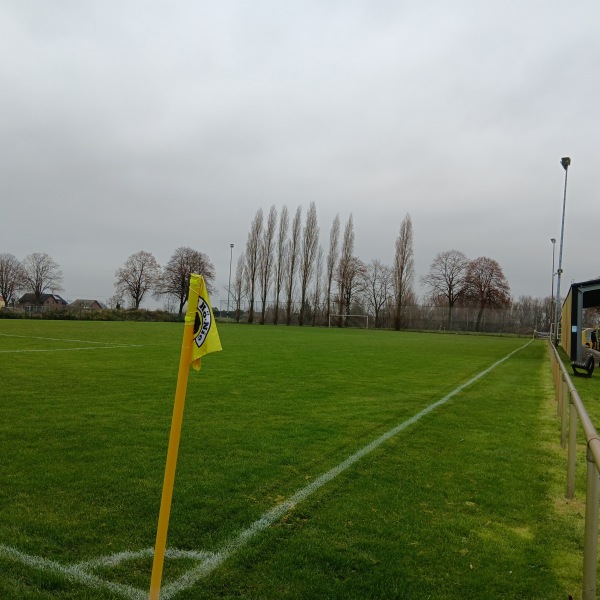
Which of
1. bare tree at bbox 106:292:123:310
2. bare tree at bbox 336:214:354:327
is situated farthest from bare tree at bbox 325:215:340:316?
bare tree at bbox 106:292:123:310

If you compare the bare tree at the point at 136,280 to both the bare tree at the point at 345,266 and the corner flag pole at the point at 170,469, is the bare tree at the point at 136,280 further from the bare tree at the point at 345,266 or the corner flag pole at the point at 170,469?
the corner flag pole at the point at 170,469

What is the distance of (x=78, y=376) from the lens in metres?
11.0

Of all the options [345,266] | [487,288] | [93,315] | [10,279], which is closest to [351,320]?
[345,266]

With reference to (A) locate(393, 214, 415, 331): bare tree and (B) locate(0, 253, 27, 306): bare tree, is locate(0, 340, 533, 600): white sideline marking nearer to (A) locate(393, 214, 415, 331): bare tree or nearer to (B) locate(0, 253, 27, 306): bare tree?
(A) locate(393, 214, 415, 331): bare tree

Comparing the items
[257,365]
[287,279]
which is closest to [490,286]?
[287,279]

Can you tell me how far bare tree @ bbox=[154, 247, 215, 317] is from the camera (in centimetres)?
7969

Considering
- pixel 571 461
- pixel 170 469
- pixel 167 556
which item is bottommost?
pixel 167 556

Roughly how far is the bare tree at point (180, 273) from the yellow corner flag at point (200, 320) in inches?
3034

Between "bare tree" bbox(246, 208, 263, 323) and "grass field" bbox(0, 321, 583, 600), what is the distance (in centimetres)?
5969

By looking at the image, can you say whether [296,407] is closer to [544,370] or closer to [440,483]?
[440,483]

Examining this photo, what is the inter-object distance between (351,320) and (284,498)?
64.8 m

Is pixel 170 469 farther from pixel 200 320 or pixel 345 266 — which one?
pixel 345 266

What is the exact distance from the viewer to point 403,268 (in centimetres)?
6462

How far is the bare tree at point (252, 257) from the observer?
6900 centimetres
